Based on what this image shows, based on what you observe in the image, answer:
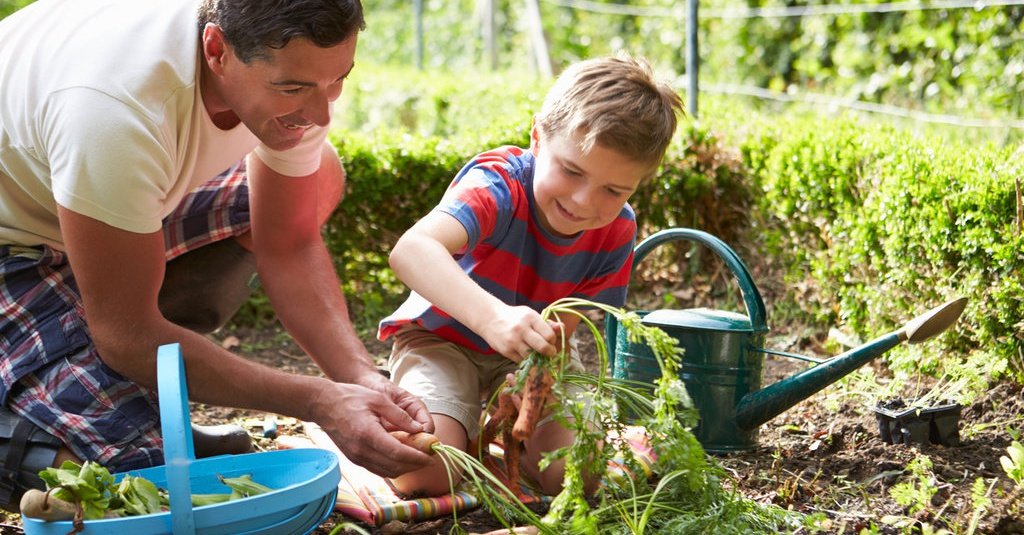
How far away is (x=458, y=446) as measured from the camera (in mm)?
2783

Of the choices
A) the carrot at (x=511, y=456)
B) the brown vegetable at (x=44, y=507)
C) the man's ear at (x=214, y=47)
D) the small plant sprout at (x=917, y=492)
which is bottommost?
the small plant sprout at (x=917, y=492)

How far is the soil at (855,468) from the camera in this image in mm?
2385

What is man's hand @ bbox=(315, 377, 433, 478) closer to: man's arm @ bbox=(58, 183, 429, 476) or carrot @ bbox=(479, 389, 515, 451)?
man's arm @ bbox=(58, 183, 429, 476)

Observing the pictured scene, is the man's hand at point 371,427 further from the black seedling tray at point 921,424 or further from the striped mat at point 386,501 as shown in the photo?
the black seedling tray at point 921,424

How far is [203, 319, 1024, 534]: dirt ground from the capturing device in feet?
7.81

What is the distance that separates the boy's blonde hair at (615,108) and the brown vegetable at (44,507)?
54.9 inches

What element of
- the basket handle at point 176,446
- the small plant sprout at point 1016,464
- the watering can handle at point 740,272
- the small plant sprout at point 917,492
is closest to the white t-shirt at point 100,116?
the basket handle at point 176,446

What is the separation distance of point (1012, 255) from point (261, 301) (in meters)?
3.07

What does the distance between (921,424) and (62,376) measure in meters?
2.23

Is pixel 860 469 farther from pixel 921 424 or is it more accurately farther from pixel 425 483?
pixel 425 483

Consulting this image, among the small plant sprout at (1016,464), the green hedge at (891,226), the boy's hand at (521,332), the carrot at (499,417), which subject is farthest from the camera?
the green hedge at (891,226)

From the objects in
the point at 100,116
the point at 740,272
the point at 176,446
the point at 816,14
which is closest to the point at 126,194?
the point at 100,116

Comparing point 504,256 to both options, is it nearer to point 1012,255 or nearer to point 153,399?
point 153,399

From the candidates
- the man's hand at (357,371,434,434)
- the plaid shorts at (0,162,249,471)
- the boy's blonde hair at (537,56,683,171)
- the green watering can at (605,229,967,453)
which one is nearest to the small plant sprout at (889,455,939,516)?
the green watering can at (605,229,967,453)
